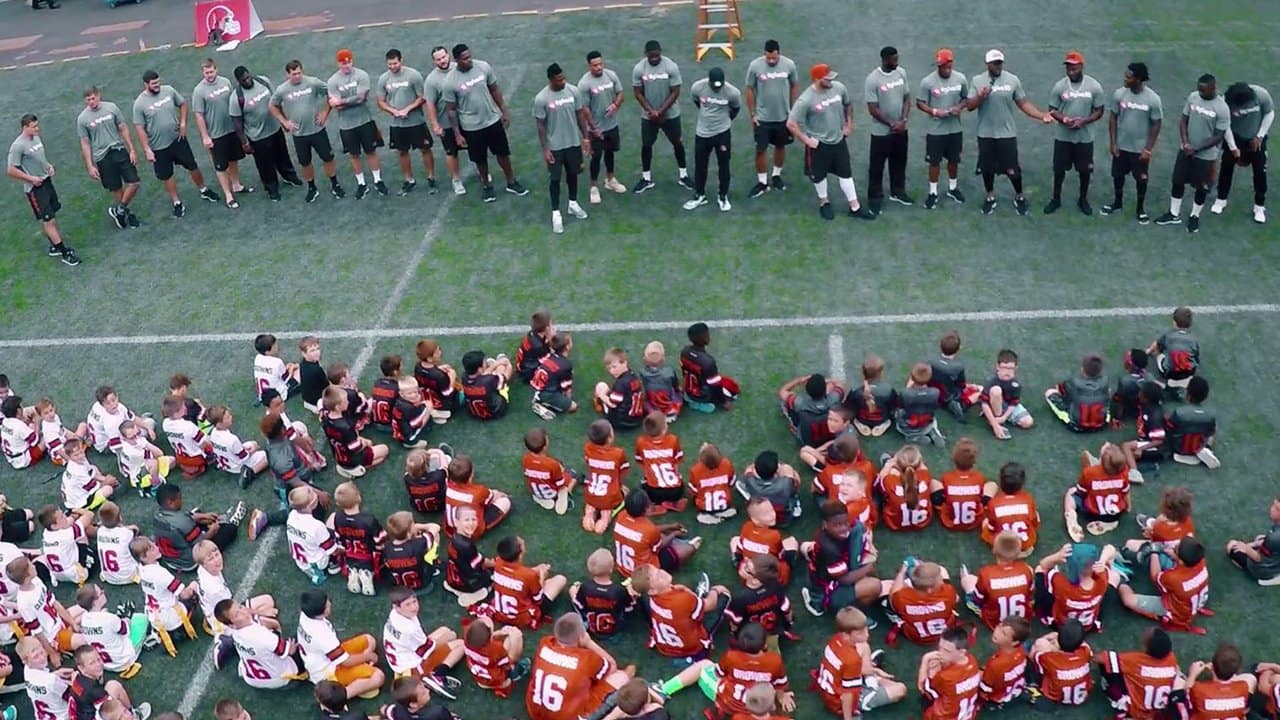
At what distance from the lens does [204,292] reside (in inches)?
668

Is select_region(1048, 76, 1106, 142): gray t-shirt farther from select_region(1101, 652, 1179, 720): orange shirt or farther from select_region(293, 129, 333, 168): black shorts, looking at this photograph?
select_region(293, 129, 333, 168): black shorts

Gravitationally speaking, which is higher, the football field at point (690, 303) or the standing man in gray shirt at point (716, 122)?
the standing man in gray shirt at point (716, 122)

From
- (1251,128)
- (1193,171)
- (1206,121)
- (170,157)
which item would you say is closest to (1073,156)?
(1193,171)

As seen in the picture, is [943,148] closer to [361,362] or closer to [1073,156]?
[1073,156]

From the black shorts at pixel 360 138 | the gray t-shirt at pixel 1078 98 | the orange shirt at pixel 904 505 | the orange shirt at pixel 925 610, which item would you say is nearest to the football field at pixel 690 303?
the orange shirt at pixel 904 505

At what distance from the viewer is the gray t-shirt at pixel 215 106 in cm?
1847

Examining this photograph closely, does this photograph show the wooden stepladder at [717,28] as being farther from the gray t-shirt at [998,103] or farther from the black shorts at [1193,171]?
the black shorts at [1193,171]

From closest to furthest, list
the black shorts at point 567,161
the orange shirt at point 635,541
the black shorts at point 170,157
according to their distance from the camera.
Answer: the orange shirt at point 635,541, the black shorts at point 567,161, the black shorts at point 170,157

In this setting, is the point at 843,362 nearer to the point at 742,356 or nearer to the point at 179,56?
the point at 742,356

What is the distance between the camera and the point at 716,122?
17.1m

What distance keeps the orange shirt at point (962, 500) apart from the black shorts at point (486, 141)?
30.7ft

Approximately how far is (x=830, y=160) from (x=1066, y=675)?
908cm

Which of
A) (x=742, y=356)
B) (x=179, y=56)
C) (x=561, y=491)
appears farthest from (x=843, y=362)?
(x=179, y=56)

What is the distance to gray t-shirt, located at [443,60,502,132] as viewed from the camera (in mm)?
17438
